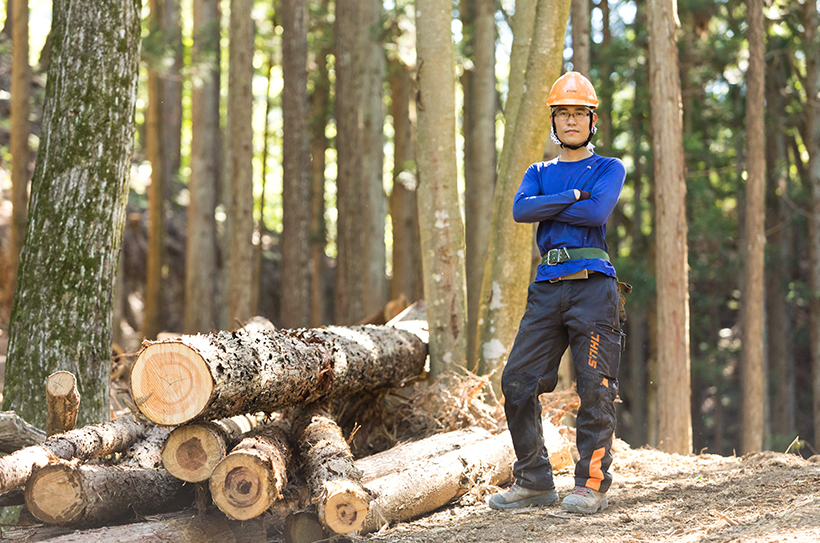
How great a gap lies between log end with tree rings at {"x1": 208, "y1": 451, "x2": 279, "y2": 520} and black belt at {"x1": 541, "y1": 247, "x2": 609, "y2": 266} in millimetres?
1898

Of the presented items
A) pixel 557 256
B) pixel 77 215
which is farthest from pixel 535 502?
pixel 77 215

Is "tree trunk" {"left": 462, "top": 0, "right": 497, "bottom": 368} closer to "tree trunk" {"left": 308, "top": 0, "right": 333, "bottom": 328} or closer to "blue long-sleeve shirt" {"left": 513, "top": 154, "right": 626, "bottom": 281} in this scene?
"blue long-sleeve shirt" {"left": 513, "top": 154, "right": 626, "bottom": 281}

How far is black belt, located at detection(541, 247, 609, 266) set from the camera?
3.95 metres

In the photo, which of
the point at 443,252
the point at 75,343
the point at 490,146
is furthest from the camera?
the point at 490,146

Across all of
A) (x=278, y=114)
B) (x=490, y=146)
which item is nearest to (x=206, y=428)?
(x=490, y=146)

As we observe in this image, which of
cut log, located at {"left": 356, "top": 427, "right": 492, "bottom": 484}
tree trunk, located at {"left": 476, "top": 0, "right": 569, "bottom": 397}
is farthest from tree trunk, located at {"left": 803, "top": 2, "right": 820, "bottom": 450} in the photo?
cut log, located at {"left": 356, "top": 427, "right": 492, "bottom": 484}

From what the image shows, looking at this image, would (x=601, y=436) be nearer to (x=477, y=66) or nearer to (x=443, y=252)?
(x=443, y=252)

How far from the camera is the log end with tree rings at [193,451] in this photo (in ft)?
12.2

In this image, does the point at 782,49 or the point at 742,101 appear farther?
the point at 742,101

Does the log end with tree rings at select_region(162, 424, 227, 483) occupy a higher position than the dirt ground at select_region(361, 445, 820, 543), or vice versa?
the log end with tree rings at select_region(162, 424, 227, 483)

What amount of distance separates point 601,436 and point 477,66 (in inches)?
323

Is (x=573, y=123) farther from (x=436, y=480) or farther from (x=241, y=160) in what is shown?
(x=241, y=160)

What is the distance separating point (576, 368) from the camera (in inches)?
156

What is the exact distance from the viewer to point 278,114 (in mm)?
24828
